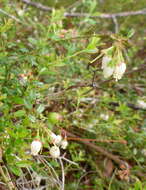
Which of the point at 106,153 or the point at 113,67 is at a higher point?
the point at 113,67

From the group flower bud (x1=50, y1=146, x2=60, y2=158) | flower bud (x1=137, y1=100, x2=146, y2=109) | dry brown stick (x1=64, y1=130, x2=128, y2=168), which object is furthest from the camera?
flower bud (x1=137, y1=100, x2=146, y2=109)

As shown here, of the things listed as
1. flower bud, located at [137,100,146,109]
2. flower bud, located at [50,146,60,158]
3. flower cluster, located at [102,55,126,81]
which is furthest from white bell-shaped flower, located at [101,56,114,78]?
flower bud, located at [137,100,146,109]

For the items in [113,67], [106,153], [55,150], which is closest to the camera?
[113,67]

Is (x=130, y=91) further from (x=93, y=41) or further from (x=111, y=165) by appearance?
(x=93, y=41)

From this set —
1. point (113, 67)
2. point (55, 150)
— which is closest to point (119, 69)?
point (113, 67)

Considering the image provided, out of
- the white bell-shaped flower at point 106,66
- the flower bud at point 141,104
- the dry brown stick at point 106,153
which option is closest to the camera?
the white bell-shaped flower at point 106,66

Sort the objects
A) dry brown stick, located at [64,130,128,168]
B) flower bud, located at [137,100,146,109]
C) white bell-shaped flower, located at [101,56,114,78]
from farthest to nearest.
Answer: flower bud, located at [137,100,146,109] < dry brown stick, located at [64,130,128,168] < white bell-shaped flower, located at [101,56,114,78]

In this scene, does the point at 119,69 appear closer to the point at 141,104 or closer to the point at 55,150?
the point at 55,150

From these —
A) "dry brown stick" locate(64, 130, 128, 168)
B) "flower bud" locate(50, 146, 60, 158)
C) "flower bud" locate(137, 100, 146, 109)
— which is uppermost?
"flower bud" locate(50, 146, 60, 158)

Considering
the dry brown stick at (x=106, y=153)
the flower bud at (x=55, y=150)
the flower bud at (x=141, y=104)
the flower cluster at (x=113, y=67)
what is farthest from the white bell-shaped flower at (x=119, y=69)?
the flower bud at (x=141, y=104)

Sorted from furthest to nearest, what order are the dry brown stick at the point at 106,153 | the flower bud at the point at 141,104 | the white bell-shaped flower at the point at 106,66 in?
the flower bud at the point at 141,104 → the dry brown stick at the point at 106,153 → the white bell-shaped flower at the point at 106,66

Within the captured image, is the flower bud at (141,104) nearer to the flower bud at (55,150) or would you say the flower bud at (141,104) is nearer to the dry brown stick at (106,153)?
the dry brown stick at (106,153)

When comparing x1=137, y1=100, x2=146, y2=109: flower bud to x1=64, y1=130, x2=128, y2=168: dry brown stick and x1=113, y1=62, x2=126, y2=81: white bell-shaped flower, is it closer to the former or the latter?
x1=64, y1=130, x2=128, y2=168: dry brown stick
